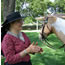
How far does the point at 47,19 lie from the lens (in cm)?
299

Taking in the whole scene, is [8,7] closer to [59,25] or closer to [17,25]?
[59,25]

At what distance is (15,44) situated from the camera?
1883mm

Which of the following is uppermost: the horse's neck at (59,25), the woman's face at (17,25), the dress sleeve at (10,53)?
the woman's face at (17,25)

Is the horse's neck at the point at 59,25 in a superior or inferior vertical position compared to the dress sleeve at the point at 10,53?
superior

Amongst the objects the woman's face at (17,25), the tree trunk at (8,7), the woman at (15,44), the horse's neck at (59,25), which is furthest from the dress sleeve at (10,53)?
the tree trunk at (8,7)

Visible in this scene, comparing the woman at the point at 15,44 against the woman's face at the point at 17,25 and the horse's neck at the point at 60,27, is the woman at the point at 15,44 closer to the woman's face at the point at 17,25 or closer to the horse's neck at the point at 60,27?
the woman's face at the point at 17,25

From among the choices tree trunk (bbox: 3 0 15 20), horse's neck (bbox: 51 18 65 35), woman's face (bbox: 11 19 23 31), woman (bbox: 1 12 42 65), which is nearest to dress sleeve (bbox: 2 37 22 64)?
woman (bbox: 1 12 42 65)

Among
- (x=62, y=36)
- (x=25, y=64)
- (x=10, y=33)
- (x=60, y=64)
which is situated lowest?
(x=60, y=64)

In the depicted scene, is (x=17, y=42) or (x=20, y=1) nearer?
(x=17, y=42)

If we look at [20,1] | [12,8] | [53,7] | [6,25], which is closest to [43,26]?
[6,25]

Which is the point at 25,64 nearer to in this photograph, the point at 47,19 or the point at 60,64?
the point at 47,19

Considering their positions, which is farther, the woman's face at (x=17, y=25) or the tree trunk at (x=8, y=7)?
the tree trunk at (x=8, y=7)

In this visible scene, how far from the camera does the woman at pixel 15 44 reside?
178cm

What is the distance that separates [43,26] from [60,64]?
2126 mm
